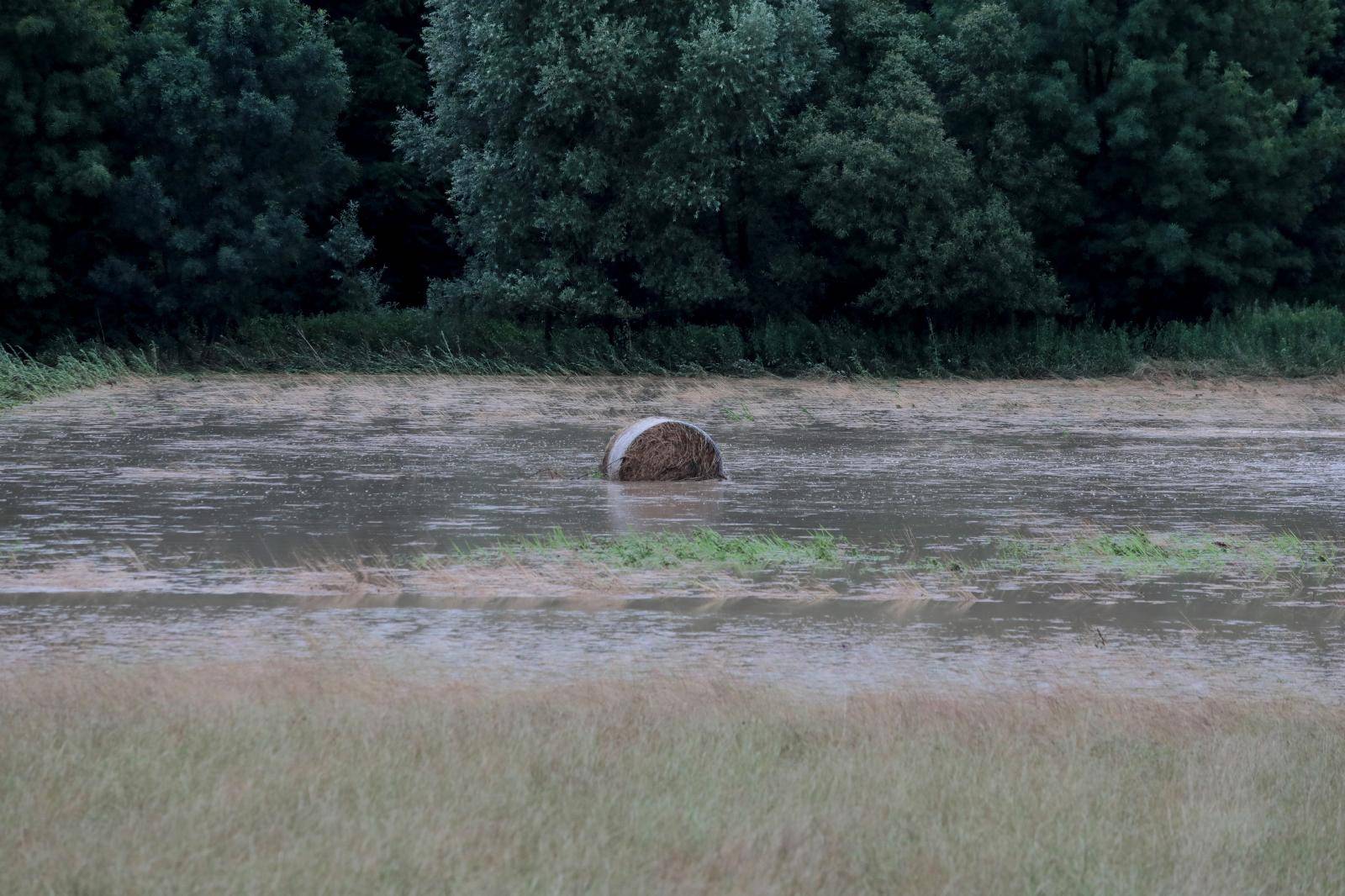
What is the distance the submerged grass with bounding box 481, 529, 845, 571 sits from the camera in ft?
40.4

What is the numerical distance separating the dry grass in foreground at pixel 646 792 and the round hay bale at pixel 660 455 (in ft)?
32.5

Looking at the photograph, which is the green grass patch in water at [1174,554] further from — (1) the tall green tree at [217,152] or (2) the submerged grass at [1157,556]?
(1) the tall green tree at [217,152]

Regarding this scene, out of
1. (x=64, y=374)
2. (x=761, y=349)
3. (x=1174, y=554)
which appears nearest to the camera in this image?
(x=1174, y=554)

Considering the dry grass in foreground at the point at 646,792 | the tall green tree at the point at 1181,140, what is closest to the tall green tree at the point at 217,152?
the tall green tree at the point at 1181,140

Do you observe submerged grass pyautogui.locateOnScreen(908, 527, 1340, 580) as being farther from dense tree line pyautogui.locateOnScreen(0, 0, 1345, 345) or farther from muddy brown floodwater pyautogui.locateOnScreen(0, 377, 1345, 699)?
dense tree line pyautogui.locateOnScreen(0, 0, 1345, 345)

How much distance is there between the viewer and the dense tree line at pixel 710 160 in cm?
3716

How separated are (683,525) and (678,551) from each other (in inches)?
72.1

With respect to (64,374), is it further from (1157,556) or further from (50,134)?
(1157,556)

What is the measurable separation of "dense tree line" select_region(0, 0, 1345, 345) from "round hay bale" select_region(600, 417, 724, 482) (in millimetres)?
18900

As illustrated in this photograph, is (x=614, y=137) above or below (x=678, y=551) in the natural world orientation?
above

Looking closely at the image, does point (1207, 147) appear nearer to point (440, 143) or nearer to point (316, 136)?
point (440, 143)

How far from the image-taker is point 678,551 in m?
12.8

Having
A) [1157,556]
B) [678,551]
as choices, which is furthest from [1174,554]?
[678,551]

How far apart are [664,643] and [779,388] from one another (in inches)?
968
